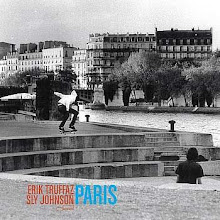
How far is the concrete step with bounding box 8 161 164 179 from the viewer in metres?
20.4

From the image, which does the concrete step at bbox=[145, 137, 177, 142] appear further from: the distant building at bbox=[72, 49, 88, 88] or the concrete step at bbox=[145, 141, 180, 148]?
the distant building at bbox=[72, 49, 88, 88]

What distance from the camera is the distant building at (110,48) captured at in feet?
572

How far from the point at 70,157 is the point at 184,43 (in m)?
155

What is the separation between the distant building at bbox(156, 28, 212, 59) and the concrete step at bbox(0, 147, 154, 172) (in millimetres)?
150987

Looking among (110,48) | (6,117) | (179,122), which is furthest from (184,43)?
(6,117)

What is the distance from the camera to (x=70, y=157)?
21.2 metres

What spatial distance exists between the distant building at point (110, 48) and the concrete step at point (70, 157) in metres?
150

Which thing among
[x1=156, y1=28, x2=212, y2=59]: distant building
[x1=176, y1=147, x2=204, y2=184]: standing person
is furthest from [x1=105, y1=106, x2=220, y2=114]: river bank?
[x1=176, y1=147, x2=204, y2=184]: standing person

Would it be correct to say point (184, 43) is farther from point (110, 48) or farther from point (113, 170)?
point (113, 170)

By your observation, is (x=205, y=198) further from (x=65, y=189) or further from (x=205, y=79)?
(x=205, y=79)

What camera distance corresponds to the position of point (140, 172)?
21.6 m

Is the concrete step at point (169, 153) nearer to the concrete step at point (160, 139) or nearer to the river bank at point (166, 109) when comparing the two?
the concrete step at point (160, 139)

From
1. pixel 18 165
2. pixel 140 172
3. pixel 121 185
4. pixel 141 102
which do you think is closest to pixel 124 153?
pixel 140 172

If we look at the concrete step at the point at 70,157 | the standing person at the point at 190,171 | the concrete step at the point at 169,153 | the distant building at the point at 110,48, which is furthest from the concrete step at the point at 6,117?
the distant building at the point at 110,48
